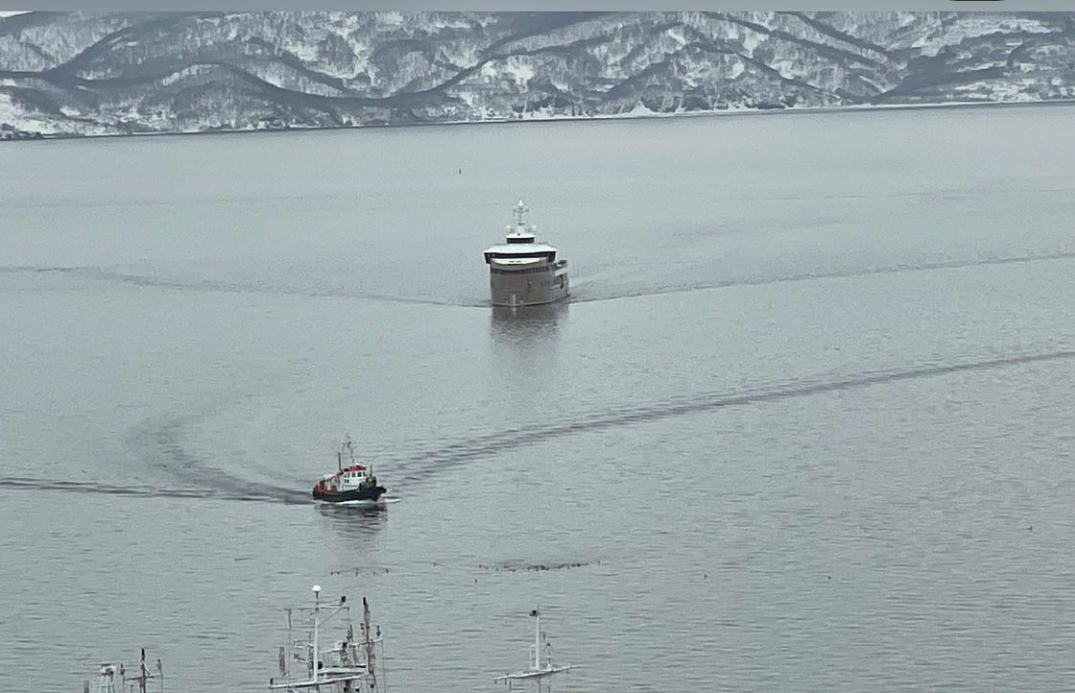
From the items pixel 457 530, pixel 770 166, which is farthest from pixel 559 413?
pixel 770 166

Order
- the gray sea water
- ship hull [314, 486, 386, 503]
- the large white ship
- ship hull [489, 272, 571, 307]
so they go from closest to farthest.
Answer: the gray sea water → ship hull [314, 486, 386, 503] → ship hull [489, 272, 571, 307] → the large white ship

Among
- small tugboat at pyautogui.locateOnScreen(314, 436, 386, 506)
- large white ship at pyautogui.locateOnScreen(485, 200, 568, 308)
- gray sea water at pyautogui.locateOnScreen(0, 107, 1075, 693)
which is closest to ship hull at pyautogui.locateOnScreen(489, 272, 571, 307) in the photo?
large white ship at pyautogui.locateOnScreen(485, 200, 568, 308)

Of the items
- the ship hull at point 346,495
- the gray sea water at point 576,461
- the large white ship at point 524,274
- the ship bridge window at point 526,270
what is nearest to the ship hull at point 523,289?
the large white ship at point 524,274

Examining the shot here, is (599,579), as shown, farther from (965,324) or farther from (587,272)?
(587,272)

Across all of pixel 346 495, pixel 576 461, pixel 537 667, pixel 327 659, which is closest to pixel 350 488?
pixel 346 495

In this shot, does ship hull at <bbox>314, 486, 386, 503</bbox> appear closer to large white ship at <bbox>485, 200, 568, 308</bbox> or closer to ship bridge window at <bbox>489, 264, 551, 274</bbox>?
large white ship at <bbox>485, 200, 568, 308</bbox>

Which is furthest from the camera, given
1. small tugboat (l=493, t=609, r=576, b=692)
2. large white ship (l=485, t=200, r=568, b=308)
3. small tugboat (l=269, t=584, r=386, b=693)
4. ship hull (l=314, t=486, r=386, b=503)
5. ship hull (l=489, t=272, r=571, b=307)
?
large white ship (l=485, t=200, r=568, b=308)

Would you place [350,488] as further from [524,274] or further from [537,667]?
[524,274]
